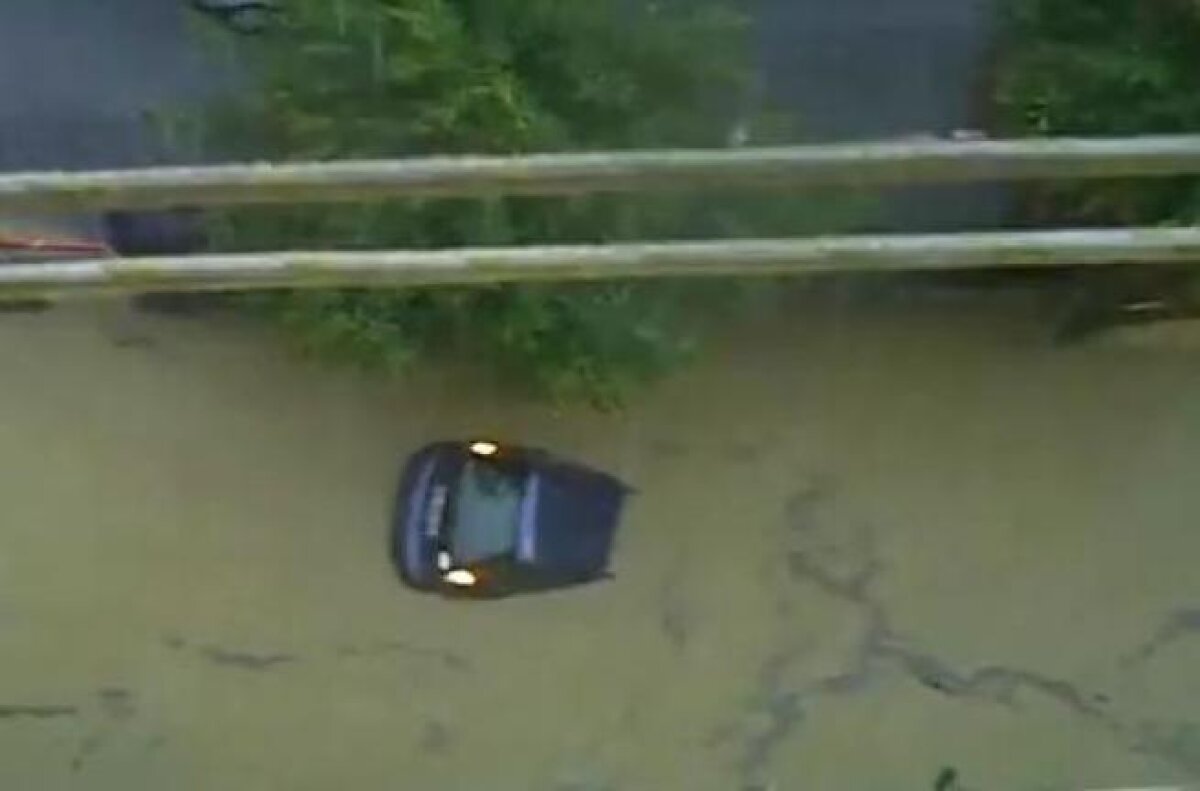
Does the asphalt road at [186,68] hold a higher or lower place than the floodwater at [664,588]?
higher

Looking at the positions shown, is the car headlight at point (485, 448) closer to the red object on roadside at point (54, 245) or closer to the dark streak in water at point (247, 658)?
the dark streak in water at point (247, 658)

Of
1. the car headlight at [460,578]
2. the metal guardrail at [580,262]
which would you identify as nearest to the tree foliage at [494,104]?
the car headlight at [460,578]

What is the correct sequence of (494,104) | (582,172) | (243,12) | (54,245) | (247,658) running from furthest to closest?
1. (247,658)
2. (243,12)
3. (494,104)
4. (54,245)
5. (582,172)

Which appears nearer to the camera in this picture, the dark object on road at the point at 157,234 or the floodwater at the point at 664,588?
the dark object on road at the point at 157,234

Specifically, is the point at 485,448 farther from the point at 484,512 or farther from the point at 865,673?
the point at 865,673

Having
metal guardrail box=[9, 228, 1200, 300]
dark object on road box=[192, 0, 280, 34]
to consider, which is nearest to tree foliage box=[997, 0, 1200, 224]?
dark object on road box=[192, 0, 280, 34]

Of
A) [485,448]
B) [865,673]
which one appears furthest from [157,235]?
[865,673]

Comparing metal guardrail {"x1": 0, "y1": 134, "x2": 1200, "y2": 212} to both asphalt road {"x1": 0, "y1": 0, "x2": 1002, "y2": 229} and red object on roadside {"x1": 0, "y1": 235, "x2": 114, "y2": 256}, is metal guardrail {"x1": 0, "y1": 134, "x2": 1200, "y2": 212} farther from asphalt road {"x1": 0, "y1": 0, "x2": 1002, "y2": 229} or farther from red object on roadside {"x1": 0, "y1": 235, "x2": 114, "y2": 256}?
asphalt road {"x1": 0, "y1": 0, "x2": 1002, "y2": 229}
